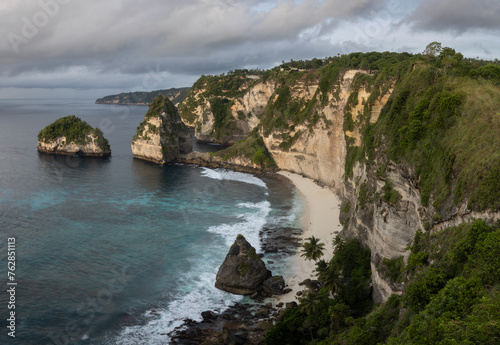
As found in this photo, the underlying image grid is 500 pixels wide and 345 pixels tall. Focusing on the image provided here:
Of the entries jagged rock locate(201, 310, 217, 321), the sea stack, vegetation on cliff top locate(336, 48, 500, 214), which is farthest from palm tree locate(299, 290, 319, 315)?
the sea stack

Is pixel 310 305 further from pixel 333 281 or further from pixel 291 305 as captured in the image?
pixel 333 281

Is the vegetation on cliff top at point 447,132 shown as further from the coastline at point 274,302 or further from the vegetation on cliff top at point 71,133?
the vegetation on cliff top at point 71,133

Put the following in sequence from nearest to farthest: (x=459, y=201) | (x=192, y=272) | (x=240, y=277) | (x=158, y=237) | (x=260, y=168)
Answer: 1. (x=459, y=201)
2. (x=240, y=277)
3. (x=192, y=272)
4. (x=158, y=237)
5. (x=260, y=168)

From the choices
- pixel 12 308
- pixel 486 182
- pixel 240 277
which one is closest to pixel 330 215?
pixel 240 277

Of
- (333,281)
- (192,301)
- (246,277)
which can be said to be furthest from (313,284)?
(192,301)

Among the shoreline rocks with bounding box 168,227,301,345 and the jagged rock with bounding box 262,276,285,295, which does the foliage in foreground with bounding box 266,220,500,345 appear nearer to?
the shoreline rocks with bounding box 168,227,301,345

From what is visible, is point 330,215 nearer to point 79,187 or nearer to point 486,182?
point 486,182

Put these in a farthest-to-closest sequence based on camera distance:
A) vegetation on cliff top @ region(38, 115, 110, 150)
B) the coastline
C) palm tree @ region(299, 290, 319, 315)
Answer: vegetation on cliff top @ region(38, 115, 110, 150), palm tree @ region(299, 290, 319, 315), the coastline
